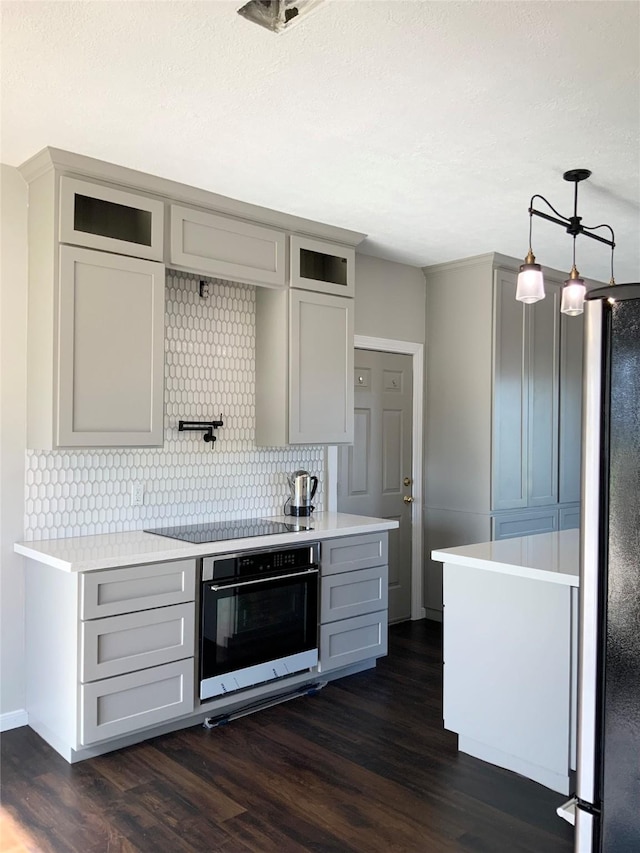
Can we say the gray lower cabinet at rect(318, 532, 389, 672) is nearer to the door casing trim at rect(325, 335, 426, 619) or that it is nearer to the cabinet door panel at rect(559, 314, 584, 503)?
the door casing trim at rect(325, 335, 426, 619)

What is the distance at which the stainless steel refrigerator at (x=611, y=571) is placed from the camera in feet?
4.05

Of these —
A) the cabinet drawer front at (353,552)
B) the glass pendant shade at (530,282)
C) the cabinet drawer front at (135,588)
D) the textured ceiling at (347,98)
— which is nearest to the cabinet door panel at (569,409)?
the textured ceiling at (347,98)

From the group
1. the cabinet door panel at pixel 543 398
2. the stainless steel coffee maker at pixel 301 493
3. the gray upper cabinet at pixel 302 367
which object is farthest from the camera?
the cabinet door panel at pixel 543 398

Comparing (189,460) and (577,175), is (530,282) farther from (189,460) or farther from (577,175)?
(189,460)

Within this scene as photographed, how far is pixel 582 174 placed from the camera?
10.6 feet

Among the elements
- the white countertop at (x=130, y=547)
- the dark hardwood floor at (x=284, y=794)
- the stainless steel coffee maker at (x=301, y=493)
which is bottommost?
the dark hardwood floor at (x=284, y=794)

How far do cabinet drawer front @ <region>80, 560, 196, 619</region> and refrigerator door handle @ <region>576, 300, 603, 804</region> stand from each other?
212 centimetres

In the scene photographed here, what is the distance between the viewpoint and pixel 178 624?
10.4 feet

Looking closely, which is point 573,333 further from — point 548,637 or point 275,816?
point 275,816

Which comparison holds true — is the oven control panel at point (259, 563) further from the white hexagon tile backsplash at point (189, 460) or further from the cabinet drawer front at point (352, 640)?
the white hexagon tile backsplash at point (189, 460)

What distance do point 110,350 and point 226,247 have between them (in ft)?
2.87

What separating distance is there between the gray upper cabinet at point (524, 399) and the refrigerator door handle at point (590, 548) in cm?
362

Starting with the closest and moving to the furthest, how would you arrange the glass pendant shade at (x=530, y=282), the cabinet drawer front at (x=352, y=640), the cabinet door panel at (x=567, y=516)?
the glass pendant shade at (x=530, y=282)
the cabinet drawer front at (x=352, y=640)
the cabinet door panel at (x=567, y=516)

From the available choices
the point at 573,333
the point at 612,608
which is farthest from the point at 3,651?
the point at 573,333
